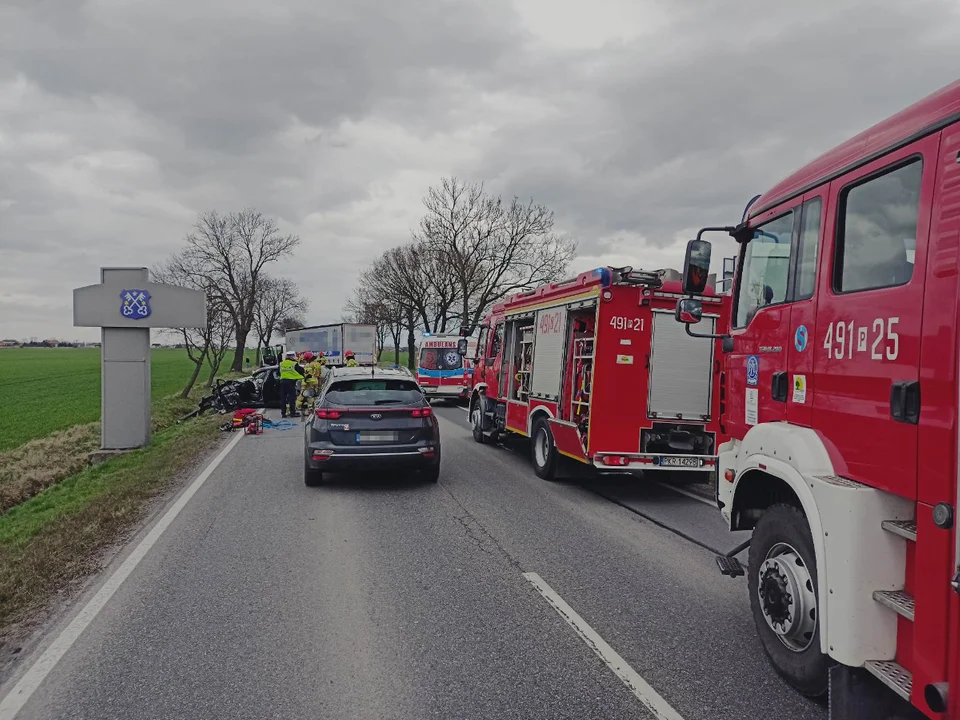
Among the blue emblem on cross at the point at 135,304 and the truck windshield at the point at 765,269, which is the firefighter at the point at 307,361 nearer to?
the blue emblem on cross at the point at 135,304

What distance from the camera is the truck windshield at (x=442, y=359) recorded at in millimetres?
24703

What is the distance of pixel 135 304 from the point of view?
42.8 ft

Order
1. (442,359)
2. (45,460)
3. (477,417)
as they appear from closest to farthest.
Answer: (45,460) < (477,417) < (442,359)

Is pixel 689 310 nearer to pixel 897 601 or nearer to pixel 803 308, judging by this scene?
pixel 803 308

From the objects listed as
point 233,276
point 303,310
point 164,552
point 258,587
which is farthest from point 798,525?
point 303,310

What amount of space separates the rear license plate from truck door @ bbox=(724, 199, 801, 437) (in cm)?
527

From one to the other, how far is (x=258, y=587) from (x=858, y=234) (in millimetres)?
4732

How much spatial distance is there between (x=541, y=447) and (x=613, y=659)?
6272 millimetres

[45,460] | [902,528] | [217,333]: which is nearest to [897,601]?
[902,528]

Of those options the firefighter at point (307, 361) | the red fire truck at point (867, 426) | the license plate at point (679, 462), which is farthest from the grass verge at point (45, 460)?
the red fire truck at point (867, 426)

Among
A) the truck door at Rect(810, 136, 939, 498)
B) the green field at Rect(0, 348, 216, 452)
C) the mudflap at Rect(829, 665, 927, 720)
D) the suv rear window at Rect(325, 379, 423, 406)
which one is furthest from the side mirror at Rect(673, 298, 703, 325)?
the green field at Rect(0, 348, 216, 452)

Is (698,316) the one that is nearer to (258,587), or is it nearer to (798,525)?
(798,525)

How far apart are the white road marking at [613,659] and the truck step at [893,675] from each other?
950 millimetres

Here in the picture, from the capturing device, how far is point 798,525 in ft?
12.1
